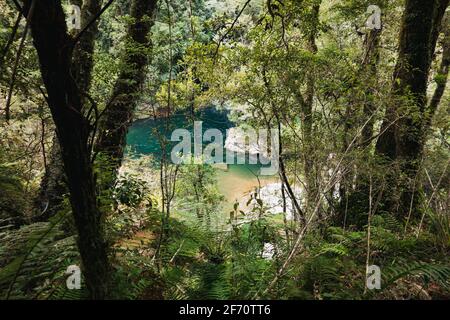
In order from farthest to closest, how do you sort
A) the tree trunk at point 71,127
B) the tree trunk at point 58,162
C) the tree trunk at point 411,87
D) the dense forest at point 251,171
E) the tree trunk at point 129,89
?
the tree trunk at point 129,89
the tree trunk at point 58,162
the tree trunk at point 411,87
the dense forest at point 251,171
the tree trunk at point 71,127

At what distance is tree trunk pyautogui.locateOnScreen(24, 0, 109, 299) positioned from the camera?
1.35 meters

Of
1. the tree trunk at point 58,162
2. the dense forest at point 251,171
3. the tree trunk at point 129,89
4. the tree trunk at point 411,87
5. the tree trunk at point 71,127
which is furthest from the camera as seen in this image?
the tree trunk at point 129,89

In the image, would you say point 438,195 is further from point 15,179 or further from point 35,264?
point 15,179

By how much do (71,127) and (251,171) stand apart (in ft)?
11.7

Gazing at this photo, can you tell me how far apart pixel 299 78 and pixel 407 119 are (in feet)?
5.34

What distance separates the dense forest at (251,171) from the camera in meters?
1.69

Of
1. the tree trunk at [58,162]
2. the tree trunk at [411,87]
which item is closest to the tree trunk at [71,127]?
the tree trunk at [58,162]

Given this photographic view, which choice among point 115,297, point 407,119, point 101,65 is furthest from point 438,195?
point 101,65

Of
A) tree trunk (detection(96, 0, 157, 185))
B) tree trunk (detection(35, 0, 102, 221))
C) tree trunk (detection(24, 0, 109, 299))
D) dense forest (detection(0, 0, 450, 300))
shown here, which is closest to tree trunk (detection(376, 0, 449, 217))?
dense forest (detection(0, 0, 450, 300))

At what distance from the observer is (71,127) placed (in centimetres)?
146

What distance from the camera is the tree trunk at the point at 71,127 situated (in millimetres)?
1347

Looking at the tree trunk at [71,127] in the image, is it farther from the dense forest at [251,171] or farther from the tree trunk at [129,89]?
the tree trunk at [129,89]

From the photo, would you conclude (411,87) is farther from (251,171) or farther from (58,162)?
(58,162)

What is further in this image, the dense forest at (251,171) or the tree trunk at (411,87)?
the tree trunk at (411,87)
